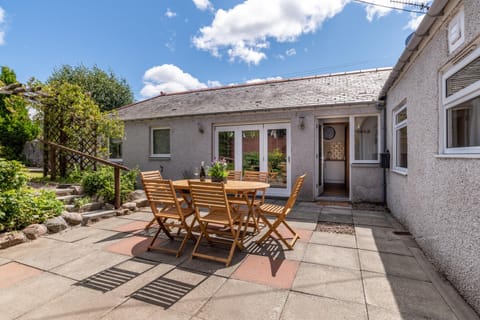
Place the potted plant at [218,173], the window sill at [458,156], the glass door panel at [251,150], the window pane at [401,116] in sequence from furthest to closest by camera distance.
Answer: the glass door panel at [251,150] < the window pane at [401,116] < the potted plant at [218,173] < the window sill at [458,156]

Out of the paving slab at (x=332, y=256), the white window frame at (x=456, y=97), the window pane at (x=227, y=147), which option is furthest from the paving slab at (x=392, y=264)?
the window pane at (x=227, y=147)

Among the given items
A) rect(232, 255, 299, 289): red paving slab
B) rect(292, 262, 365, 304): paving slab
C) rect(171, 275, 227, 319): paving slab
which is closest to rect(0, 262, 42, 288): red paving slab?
rect(171, 275, 227, 319): paving slab

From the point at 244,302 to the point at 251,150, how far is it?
21.3 ft

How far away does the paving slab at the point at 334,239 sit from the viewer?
4000 millimetres

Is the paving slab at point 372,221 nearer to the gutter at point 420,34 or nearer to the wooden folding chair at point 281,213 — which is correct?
the wooden folding chair at point 281,213

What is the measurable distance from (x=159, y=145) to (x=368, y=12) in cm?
976

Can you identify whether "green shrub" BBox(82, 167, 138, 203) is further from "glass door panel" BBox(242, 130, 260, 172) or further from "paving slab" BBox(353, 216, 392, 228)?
"paving slab" BBox(353, 216, 392, 228)

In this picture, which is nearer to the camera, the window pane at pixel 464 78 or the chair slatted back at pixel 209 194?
the window pane at pixel 464 78

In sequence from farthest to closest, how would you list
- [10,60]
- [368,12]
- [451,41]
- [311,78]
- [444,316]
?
[10,60] → [311,78] → [368,12] → [451,41] → [444,316]

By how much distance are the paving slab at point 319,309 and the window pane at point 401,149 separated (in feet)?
13.8

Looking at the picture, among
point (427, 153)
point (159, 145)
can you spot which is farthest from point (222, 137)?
point (427, 153)

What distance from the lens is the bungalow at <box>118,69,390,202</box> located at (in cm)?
744

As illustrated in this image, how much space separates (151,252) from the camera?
12.2 feet

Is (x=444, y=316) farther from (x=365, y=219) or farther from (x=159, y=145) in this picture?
(x=159, y=145)
